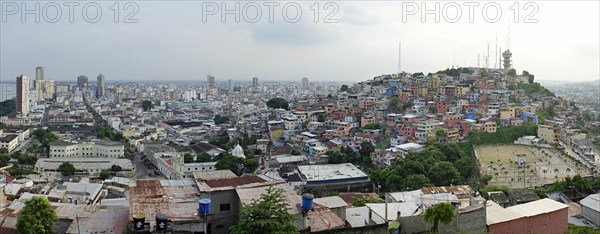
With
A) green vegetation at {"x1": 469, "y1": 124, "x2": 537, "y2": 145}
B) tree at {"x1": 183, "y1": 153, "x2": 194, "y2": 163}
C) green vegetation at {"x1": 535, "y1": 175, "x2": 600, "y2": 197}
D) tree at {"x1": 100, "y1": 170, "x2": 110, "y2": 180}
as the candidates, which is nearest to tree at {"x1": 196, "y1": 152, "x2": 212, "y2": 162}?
tree at {"x1": 183, "y1": 153, "x2": 194, "y2": 163}

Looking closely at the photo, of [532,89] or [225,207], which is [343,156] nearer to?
[225,207]

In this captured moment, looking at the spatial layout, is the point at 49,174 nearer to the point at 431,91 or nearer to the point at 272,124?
the point at 272,124

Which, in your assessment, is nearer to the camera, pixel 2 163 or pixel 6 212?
pixel 6 212

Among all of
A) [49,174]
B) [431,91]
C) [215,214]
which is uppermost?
[431,91]

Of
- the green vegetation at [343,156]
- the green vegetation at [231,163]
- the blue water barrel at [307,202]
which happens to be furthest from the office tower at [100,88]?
the blue water barrel at [307,202]

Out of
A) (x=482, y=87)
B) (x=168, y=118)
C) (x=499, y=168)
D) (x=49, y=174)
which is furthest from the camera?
(x=168, y=118)

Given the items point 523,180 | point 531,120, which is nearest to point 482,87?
point 531,120

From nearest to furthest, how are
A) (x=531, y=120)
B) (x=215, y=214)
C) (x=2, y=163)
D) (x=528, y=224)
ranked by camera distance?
(x=215, y=214), (x=528, y=224), (x=2, y=163), (x=531, y=120)
